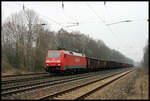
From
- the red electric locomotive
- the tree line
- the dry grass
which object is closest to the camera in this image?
the dry grass

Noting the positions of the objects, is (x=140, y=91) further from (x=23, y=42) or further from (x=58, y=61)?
(x=23, y=42)

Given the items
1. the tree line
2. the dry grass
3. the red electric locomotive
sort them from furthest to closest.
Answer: the tree line → the red electric locomotive → the dry grass

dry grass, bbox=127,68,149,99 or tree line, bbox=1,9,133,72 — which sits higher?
tree line, bbox=1,9,133,72

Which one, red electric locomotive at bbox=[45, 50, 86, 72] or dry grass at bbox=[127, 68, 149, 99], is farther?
red electric locomotive at bbox=[45, 50, 86, 72]

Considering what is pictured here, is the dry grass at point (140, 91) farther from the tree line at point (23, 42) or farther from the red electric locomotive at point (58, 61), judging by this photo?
the tree line at point (23, 42)

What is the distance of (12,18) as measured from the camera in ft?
105

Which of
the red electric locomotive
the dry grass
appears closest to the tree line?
the red electric locomotive

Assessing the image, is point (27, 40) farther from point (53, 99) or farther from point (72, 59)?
point (53, 99)

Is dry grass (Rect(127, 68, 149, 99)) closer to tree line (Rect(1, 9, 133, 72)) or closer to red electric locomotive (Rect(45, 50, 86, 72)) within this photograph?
red electric locomotive (Rect(45, 50, 86, 72))

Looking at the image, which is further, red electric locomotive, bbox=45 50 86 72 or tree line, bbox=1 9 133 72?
tree line, bbox=1 9 133 72

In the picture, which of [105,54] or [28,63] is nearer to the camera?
[28,63]

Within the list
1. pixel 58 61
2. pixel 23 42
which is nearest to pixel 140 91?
pixel 58 61

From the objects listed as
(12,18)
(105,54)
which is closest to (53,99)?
(12,18)

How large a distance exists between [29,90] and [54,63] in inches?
429
